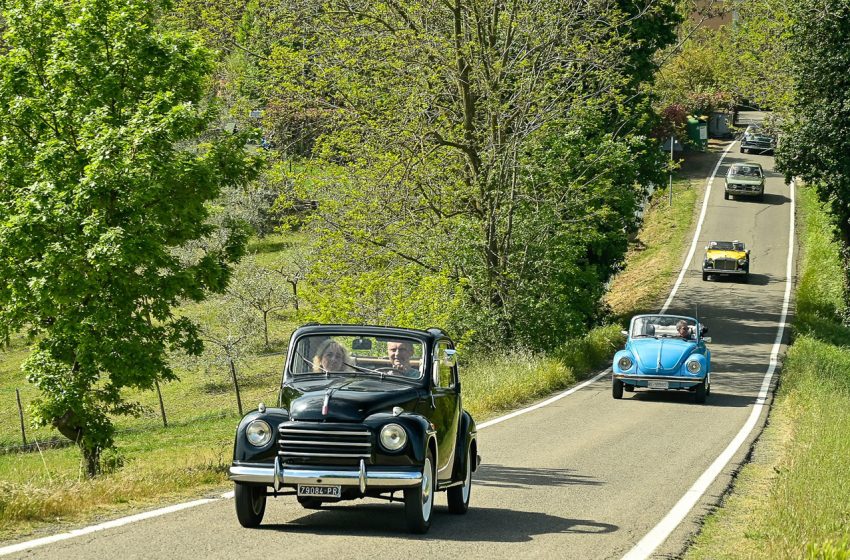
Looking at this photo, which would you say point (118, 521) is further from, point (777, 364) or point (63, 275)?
point (777, 364)

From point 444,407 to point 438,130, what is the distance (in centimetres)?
1886

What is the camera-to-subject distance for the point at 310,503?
9812 millimetres

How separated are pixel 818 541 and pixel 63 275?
37.2 feet

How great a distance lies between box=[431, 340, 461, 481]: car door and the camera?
32.4 feet

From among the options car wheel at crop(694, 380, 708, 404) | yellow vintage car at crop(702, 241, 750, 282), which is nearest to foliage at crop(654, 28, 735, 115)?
yellow vintage car at crop(702, 241, 750, 282)

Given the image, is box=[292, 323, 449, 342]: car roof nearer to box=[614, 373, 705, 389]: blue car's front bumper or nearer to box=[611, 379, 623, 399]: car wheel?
box=[614, 373, 705, 389]: blue car's front bumper

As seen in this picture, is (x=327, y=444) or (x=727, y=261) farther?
(x=727, y=261)

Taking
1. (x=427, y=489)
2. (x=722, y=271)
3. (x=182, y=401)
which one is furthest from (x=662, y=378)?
(x=722, y=271)

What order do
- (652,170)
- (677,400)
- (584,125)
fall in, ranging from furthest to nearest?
(652,170)
(584,125)
(677,400)

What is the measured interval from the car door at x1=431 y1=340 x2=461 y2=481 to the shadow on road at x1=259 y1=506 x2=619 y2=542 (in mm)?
493

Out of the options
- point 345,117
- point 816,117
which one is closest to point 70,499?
point 345,117

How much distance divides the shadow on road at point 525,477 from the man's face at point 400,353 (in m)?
2.64

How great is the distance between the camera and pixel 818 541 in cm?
853

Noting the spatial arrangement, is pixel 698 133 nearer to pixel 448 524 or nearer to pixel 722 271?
pixel 722 271
